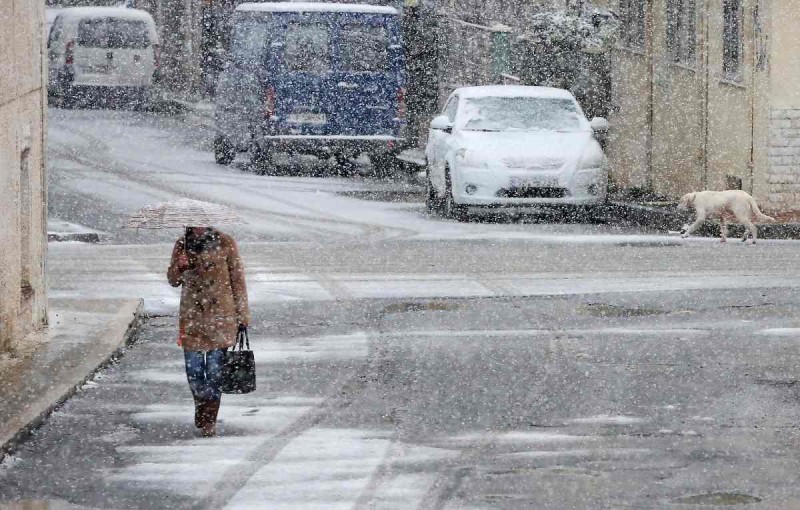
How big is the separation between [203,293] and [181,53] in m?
40.2

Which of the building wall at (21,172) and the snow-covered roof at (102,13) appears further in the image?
the snow-covered roof at (102,13)

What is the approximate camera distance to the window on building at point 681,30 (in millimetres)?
26938

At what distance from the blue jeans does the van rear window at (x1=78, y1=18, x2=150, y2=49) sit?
29959 millimetres

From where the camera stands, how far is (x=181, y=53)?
49906 millimetres

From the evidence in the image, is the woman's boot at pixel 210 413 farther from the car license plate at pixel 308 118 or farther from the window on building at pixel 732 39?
the car license plate at pixel 308 118

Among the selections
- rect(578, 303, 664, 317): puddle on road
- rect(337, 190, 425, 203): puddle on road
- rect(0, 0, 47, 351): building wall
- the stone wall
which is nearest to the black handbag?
rect(0, 0, 47, 351): building wall

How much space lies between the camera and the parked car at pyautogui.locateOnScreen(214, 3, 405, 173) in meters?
28.7

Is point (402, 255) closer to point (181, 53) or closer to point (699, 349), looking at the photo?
point (699, 349)

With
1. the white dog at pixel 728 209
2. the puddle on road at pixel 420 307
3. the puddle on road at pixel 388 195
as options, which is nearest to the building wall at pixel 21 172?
the puddle on road at pixel 420 307

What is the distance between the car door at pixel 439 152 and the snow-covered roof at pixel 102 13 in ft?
53.4

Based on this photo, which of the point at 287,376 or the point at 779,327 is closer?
the point at 287,376

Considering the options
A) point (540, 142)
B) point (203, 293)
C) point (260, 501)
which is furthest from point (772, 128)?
point (260, 501)

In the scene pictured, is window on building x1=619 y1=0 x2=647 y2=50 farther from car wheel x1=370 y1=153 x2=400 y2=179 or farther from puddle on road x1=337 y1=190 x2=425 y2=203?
puddle on road x1=337 y1=190 x2=425 y2=203

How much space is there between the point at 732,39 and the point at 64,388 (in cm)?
1538
